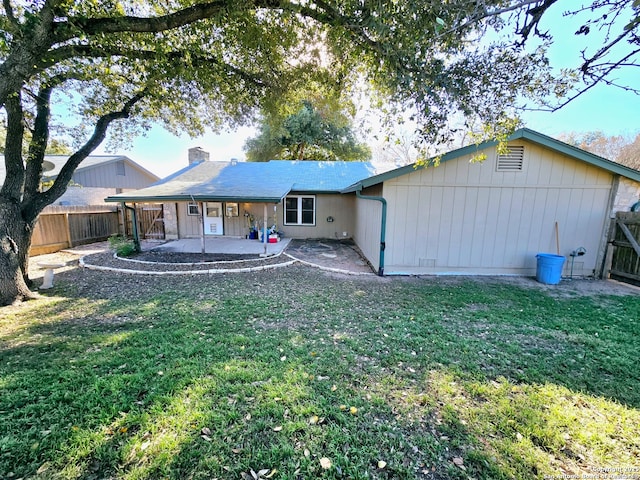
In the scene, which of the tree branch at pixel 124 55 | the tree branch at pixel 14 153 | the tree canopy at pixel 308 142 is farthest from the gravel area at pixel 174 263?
the tree canopy at pixel 308 142

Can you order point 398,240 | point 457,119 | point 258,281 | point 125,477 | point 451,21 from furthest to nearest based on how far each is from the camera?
point 398,240 → point 258,281 → point 457,119 → point 451,21 → point 125,477

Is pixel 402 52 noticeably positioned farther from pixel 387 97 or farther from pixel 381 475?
pixel 381 475

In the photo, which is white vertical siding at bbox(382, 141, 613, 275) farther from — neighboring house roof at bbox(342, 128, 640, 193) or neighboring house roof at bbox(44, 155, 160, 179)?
neighboring house roof at bbox(44, 155, 160, 179)

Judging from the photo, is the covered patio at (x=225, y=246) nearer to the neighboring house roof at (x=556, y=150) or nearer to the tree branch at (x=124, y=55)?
the tree branch at (x=124, y=55)

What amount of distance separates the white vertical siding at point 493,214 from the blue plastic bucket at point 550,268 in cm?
49

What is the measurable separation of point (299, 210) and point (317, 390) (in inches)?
414

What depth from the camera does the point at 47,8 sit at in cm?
338

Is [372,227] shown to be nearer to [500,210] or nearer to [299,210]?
[500,210]

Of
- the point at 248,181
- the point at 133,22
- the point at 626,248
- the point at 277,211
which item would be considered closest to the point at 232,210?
the point at 248,181

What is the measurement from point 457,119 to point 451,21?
4.79ft

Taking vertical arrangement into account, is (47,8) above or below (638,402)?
above

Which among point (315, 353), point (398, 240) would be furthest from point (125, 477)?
point (398, 240)

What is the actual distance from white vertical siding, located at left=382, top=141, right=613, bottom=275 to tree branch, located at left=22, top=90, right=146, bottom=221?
663 cm

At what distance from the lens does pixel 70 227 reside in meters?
10.6
